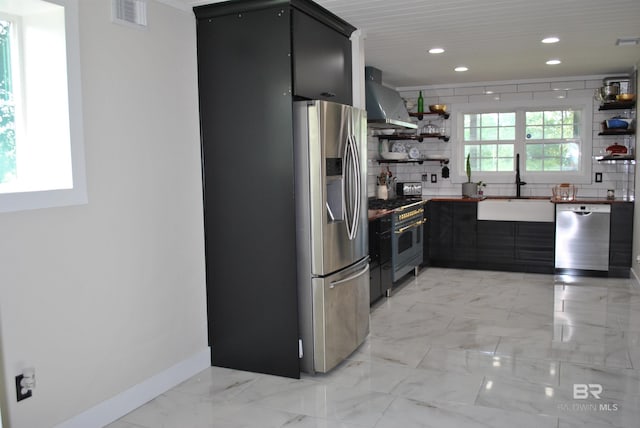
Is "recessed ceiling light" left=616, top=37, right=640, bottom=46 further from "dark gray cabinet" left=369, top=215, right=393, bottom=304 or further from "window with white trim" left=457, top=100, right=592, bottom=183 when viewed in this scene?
"dark gray cabinet" left=369, top=215, right=393, bottom=304

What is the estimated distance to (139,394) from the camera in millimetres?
Result: 3182

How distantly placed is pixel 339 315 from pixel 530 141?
4.64 m

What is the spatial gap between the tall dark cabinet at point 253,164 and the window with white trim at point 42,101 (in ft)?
3.27

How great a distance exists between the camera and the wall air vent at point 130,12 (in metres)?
2.95

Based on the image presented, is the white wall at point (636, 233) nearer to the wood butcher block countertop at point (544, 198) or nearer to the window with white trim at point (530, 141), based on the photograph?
the wood butcher block countertop at point (544, 198)

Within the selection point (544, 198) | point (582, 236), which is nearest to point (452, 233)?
point (544, 198)

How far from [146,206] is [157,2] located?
1.19 m

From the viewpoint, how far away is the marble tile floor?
2.99 meters

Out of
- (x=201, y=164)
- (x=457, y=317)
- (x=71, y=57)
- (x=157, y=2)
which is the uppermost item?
(x=157, y=2)

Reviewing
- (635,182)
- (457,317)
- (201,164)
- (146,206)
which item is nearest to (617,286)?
(635,182)

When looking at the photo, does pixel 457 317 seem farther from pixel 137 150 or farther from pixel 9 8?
pixel 9 8

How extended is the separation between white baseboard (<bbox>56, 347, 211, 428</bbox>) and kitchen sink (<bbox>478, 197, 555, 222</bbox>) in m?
4.21

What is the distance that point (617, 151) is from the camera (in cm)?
652

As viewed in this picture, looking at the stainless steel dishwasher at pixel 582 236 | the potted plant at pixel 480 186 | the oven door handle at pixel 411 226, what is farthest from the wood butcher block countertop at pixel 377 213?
the stainless steel dishwasher at pixel 582 236
